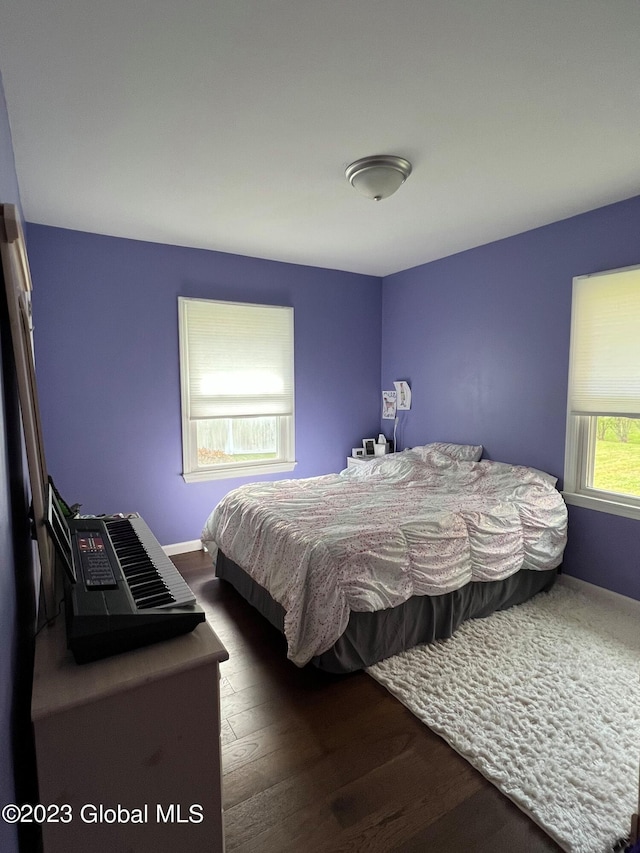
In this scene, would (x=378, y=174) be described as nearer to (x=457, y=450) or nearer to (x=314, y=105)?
(x=314, y=105)

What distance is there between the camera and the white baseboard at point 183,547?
12.7 ft

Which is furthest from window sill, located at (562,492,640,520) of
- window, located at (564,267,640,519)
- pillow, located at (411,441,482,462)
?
pillow, located at (411,441,482,462)

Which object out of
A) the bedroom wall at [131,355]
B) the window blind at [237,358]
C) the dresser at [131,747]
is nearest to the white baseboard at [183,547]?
the bedroom wall at [131,355]

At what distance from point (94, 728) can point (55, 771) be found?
114mm

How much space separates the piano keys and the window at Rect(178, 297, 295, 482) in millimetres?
2371

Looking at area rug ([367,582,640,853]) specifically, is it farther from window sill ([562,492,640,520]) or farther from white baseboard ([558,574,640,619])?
window sill ([562,492,640,520])

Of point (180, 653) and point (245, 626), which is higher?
point (180, 653)

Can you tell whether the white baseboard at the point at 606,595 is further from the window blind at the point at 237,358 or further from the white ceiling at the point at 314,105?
the window blind at the point at 237,358

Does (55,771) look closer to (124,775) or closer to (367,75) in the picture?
(124,775)

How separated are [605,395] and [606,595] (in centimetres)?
134

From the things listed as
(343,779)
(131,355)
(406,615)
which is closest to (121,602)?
(343,779)

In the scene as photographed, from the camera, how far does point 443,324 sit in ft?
13.7

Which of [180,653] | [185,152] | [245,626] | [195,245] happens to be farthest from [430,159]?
[245,626]

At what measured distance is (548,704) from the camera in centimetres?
204
